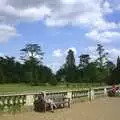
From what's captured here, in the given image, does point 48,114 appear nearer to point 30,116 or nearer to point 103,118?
point 30,116

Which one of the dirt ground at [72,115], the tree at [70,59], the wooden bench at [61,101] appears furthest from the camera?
the tree at [70,59]

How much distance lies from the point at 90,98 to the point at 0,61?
102 metres

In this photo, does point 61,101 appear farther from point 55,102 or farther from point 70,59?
point 70,59

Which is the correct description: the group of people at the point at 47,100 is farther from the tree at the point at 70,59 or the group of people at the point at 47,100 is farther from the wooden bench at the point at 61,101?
the tree at the point at 70,59

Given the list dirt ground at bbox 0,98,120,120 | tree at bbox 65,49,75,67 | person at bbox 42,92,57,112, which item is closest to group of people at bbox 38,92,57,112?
person at bbox 42,92,57,112

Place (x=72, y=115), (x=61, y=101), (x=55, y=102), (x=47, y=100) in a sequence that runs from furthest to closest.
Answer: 1. (x=61, y=101)
2. (x=55, y=102)
3. (x=47, y=100)
4. (x=72, y=115)

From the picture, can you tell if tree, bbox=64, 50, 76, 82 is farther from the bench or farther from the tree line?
the bench

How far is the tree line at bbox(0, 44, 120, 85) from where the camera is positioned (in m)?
113

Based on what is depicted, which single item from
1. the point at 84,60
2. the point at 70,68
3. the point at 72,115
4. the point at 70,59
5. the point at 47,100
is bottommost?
the point at 72,115

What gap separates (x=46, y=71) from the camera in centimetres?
12412

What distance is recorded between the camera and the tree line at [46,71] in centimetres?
11294

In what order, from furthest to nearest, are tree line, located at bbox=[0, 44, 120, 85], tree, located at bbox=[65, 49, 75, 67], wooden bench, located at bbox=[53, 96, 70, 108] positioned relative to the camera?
tree, located at bbox=[65, 49, 75, 67] → tree line, located at bbox=[0, 44, 120, 85] → wooden bench, located at bbox=[53, 96, 70, 108]

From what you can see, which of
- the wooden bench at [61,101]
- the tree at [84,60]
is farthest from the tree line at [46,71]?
the wooden bench at [61,101]

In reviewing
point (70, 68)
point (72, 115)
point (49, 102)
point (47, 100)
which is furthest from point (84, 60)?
point (72, 115)
